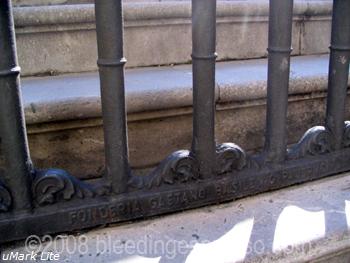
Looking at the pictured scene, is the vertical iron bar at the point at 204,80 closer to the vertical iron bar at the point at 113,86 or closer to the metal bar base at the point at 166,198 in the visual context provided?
the metal bar base at the point at 166,198

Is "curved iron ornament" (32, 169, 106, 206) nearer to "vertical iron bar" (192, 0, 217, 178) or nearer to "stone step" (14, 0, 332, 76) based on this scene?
"vertical iron bar" (192, 0, 217, 178)

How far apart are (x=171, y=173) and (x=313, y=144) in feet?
1.90

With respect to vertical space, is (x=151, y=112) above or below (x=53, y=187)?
above

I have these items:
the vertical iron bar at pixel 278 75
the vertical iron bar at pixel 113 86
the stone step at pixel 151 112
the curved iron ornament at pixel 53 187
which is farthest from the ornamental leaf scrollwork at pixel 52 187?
the vertical iron bar at pixel 278 75

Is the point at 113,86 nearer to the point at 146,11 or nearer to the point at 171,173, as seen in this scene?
the point at 171,173

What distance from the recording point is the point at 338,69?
4.77 feet

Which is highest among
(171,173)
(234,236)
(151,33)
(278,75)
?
(151,33)

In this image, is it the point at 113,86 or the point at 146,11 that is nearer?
the point at 113,86

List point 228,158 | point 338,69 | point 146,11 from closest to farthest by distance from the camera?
point 228,158, point 338,69, point 146,11

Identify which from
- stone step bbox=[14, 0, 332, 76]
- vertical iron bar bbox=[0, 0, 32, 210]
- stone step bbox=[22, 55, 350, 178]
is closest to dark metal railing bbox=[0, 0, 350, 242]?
vertical iron bar bbox=[0, 0, 32, 210]

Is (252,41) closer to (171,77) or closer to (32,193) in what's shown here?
(171,77)

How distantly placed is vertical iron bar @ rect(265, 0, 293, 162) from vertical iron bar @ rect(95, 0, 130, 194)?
520mm

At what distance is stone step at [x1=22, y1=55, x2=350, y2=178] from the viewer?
55.0 inches

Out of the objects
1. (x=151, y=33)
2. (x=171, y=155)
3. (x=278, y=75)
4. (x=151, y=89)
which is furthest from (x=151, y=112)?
(x=151, y=33)
